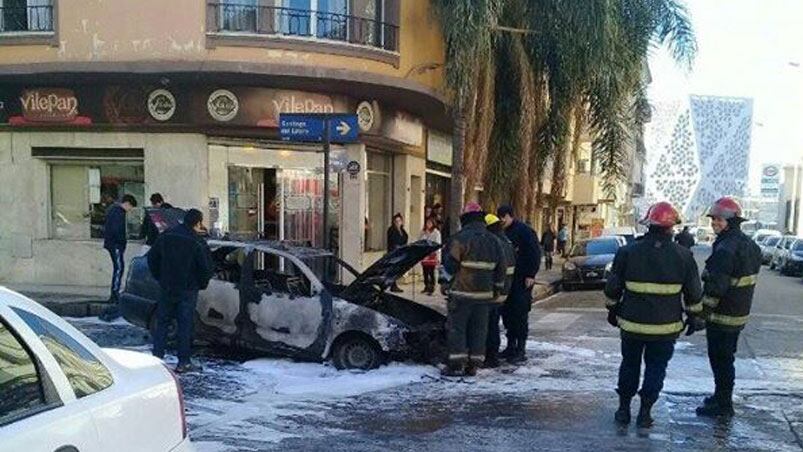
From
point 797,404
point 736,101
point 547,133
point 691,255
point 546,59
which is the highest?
point 736,101

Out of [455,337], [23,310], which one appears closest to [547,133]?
[455,337]

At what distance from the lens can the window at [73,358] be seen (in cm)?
254

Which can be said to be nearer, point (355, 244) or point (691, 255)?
point (691, 255)

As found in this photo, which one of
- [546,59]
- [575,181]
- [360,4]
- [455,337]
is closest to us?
[455,337]

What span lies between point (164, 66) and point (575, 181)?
96.7ft

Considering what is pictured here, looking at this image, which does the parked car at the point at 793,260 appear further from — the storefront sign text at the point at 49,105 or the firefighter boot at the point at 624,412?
the storefront sign text at the point at 49,105

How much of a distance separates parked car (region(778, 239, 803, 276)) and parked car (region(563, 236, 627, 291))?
34.4 feet

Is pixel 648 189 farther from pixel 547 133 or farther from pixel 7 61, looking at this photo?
pixel 7 61

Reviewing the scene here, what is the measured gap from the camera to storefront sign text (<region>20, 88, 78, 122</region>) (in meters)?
13.5

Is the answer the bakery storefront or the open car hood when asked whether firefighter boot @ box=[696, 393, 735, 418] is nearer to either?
the open car hood

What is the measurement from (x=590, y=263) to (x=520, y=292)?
10.4 metres

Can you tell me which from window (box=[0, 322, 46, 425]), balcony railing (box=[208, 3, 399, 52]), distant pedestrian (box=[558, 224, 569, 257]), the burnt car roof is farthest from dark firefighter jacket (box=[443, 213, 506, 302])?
distant pedestrian (box=[558, 224, 569, 257])

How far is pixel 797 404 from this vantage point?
660 centimetres

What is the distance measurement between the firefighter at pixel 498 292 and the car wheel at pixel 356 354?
128cm
